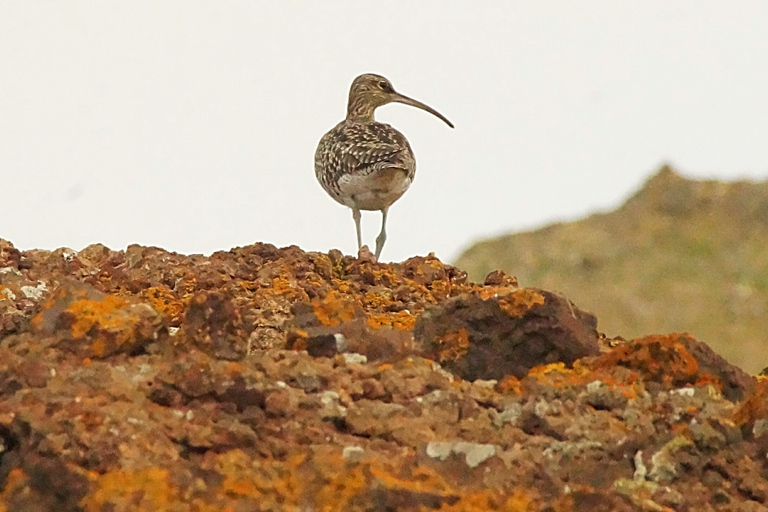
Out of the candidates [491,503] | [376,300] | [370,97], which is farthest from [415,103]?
[491,503]

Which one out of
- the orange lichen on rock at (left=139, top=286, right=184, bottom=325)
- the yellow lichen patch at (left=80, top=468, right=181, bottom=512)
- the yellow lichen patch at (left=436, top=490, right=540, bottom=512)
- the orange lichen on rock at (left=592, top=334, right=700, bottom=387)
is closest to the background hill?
the orange lichen on rock at (left=139, top=286, right=184, bottom=325)

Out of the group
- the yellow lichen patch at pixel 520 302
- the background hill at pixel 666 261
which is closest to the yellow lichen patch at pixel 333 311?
the yellow lichen patch at pixel 520 302

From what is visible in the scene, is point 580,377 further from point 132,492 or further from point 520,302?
point 132,492

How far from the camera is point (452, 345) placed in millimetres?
3012

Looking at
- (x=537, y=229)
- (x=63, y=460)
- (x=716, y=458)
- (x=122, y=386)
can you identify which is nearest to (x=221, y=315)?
(x=122, y=386)

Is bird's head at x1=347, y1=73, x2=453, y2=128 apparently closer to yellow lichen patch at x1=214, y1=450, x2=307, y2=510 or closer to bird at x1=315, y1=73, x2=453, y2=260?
bird at x1=315, y1=73, x2=453, y2=260

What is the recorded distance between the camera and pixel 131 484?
82.3 inches

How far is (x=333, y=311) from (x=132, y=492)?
3.95ft

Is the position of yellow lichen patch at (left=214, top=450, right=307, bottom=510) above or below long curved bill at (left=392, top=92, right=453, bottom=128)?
below

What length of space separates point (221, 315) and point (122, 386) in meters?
0.40

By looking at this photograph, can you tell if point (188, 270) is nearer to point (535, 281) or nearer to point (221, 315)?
point (221, 315)

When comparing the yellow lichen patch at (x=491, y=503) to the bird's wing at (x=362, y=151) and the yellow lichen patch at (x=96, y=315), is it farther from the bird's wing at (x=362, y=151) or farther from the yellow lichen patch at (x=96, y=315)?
the bird's wing at (x=362, y=151)

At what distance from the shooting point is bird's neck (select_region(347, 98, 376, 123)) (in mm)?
11570

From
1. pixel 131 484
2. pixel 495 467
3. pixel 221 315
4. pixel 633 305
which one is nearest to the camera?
pixel 131 484
